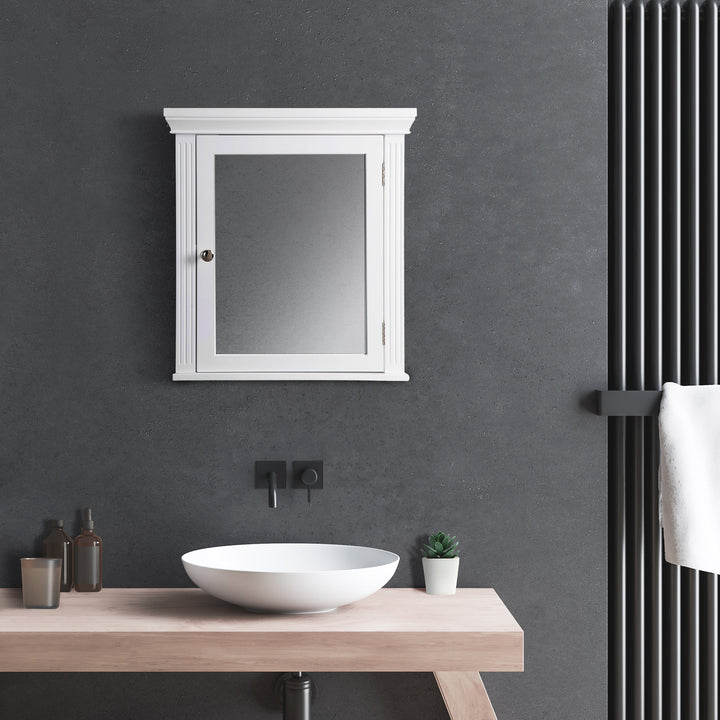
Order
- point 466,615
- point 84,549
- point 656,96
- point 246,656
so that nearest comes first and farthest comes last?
point 246,656 → point 466,615 → point 84,549 → point 656,96

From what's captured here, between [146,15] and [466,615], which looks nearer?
[466,615]

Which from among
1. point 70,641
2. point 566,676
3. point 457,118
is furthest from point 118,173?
point 566,676

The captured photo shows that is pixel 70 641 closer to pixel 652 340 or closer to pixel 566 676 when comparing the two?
pixel 566 676

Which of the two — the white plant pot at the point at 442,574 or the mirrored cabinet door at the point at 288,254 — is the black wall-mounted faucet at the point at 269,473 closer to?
the mirrored cabinet door at the point at 288,254

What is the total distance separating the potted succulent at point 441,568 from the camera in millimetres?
1996

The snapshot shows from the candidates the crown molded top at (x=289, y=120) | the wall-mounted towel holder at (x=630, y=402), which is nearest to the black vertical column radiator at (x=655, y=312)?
the wall-mounted towel holder at (x=630, y=402)

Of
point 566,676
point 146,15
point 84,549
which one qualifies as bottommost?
Answer: point 566,676

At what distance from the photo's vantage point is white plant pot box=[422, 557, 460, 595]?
2.00m

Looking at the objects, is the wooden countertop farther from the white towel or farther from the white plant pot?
the white towel

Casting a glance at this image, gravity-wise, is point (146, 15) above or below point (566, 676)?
above

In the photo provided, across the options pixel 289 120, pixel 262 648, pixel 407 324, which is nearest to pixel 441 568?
pixel 262 648

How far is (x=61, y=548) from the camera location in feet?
6.70

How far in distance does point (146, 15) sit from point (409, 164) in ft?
2.66

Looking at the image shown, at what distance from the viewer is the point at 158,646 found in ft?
5.46
